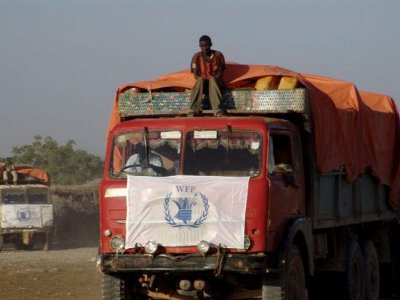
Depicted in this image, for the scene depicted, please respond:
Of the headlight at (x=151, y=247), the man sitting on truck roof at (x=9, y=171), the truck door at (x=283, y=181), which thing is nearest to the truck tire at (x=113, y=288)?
the headlight at (x=151, y=247)

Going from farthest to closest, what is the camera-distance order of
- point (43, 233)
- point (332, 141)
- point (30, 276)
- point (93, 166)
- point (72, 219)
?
point (93, 166) < point (72, 219) < point (43, 233) < point (30, 276) < point (332, 141)

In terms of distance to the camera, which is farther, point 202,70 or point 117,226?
point 202,70

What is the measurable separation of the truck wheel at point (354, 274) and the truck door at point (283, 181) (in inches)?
101

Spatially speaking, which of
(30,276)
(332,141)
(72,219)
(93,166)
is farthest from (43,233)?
(93,166)

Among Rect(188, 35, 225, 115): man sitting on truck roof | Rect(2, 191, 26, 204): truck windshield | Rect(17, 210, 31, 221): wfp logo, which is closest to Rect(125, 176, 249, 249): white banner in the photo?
Rect(188, 35, 225, 115): man sitting on truck roof

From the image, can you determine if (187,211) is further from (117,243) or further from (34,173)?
(34,173)

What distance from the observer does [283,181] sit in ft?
37.5

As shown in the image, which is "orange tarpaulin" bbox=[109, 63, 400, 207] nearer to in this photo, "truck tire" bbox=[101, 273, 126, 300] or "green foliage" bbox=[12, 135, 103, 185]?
"truck tire" bbox=[101, 273, 126, 300]

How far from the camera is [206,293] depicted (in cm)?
1146

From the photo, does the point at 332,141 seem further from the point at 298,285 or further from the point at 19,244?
the point at 19,244

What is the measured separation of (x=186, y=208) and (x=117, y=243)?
842 millimetres

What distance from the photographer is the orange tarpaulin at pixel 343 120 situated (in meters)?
12.6

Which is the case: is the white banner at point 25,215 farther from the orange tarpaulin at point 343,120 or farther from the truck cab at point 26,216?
the orange tarpaulin at point 343,120

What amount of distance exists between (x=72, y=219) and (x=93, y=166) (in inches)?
1123
